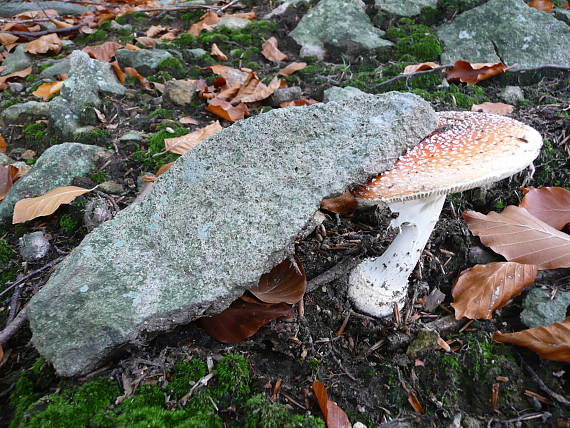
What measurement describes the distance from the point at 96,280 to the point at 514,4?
4.11m

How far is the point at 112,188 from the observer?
2633mm

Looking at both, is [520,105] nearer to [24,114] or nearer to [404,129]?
[404,129]

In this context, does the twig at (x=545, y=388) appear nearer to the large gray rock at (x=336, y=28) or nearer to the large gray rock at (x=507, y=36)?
the large gray rock at (x=507, y=36)

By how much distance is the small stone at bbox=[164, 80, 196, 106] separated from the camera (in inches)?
138

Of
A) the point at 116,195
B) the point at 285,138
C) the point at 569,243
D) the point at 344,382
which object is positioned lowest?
the point at 344,382

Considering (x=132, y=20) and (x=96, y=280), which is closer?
(x=96, y=280)

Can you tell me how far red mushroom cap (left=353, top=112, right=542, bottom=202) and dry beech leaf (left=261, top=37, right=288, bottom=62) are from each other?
2.65m

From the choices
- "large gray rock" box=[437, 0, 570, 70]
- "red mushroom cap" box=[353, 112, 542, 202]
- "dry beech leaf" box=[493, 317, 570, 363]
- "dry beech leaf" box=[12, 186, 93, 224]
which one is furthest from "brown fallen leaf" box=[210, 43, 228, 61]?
"dry beech leaf" box=[493, 317, 570, 363]

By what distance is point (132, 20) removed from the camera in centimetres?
518

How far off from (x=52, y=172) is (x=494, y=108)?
292 cm

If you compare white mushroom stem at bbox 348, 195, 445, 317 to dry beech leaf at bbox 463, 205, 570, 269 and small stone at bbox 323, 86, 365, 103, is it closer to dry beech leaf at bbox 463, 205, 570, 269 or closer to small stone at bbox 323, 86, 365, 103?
dry beech leaf at bbox 463, 205, 570, 269

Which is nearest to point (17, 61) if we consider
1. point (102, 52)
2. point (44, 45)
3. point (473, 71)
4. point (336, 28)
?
point (44, 45)

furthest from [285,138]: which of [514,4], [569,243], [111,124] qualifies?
[514,4]

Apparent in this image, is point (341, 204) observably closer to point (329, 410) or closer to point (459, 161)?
point (459, 161)
